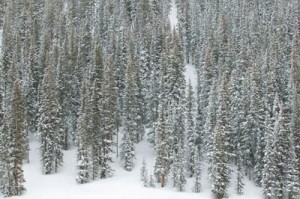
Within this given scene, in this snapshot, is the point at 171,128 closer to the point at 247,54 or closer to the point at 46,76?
the point at 46,76

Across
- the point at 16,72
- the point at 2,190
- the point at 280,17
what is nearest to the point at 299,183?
the point at 2,190

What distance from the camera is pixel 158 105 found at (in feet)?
296

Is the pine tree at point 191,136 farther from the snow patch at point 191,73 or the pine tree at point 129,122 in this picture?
the snow patch at point 191,73

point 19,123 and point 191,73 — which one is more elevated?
point 191,73

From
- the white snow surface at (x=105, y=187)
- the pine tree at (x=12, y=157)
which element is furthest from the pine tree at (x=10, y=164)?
the white snow surface at (x=105, y=187)

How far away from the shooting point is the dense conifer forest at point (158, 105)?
6981 cm

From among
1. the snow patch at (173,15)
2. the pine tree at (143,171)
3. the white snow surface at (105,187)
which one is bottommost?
the white snow surface at (105,187)

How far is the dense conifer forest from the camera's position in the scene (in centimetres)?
6981

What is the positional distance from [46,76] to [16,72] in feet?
47.6

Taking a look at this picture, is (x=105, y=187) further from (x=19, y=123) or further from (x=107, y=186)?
(x=19, y=123)

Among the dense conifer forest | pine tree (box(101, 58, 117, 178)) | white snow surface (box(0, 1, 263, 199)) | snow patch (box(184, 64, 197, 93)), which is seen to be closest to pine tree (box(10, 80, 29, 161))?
the dense conifer forest

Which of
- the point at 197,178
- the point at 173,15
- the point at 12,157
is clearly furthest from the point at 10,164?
the point at 173,15

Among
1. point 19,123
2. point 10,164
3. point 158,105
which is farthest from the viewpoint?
point 158,105

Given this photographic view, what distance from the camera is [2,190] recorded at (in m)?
68.3
